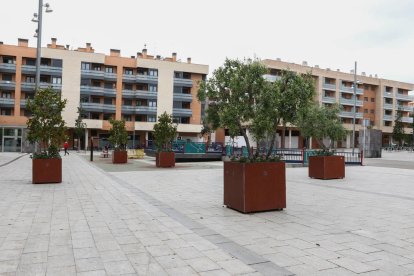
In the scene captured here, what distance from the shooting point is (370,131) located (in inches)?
1426

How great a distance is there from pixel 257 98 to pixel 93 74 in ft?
187

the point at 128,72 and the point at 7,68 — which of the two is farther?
the point at 128,72

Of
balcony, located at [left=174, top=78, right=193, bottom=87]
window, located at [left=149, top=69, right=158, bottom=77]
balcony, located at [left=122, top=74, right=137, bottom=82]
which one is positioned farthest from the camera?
balcony, located at [left=174, top=78, right=193, bottom=87]

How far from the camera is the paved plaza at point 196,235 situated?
4.39 metres

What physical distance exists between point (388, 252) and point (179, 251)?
2.82 meters

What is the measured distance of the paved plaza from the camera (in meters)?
4.39

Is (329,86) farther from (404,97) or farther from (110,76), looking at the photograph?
(110,76)

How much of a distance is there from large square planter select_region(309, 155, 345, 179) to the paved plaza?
4.59 metres

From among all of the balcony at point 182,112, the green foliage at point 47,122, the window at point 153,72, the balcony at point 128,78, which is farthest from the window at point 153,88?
the green foliage at point 47,122

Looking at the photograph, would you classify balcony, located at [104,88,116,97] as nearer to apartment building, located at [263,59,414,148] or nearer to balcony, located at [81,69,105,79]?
balcony, located at [81,69,105,79]

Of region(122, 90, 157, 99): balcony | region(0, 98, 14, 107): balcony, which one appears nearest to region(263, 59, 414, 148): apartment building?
region(122, 90, 157, 99): balcony

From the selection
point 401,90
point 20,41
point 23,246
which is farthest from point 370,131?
point 401,90

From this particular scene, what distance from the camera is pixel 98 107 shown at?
61281 mm

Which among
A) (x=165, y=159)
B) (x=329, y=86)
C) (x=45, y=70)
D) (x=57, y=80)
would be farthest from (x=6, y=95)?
(x=329, y=86)
